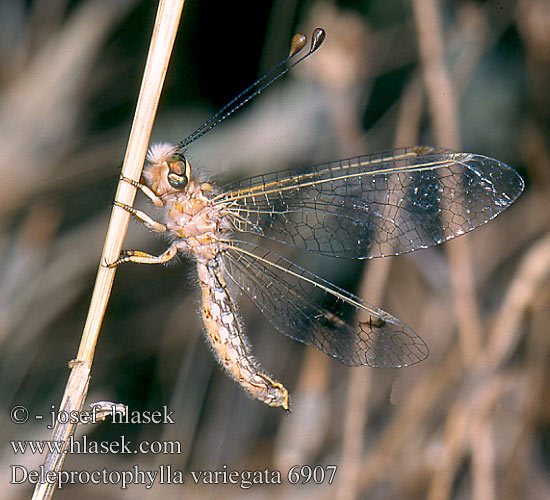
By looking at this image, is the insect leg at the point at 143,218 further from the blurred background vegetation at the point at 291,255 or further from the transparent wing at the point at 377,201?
the blurred background vegetation at the point at 291,255

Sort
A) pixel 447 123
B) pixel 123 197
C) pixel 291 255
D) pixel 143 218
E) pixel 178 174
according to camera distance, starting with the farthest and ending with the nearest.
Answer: pixel 291 255
pixel 447 123
pixel 178 174
pixel 143 218
pixel 123 197

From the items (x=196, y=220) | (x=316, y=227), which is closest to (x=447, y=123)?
(x=316, y=227)

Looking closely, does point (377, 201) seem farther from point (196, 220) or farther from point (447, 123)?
point (447, 123)

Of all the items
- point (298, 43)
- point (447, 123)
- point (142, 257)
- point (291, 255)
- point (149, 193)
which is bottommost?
point (142, 257)

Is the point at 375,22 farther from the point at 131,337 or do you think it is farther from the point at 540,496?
the point at 540,496

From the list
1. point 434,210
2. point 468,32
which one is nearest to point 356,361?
point 434,210

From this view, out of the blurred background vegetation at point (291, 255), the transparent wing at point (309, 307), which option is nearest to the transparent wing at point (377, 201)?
the transparent wing at point (309, 307)
